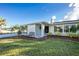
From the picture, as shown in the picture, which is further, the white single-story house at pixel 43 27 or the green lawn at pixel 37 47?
the white single-story house at pixel 43 27

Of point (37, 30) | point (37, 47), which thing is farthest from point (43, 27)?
point (37, 47)

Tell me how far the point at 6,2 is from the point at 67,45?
1.48 meters

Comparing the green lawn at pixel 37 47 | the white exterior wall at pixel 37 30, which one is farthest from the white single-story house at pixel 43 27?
the green lawn at pixel 37 47

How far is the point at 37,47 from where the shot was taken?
4172 millimetres

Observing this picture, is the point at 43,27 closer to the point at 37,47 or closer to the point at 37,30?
the point at 37,30

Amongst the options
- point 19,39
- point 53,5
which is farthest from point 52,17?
point 19,39

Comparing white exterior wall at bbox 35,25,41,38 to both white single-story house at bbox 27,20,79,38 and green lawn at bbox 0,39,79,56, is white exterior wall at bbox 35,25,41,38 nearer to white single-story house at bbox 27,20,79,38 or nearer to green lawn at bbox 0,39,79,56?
white single-story house at bbox 27,20,79,38

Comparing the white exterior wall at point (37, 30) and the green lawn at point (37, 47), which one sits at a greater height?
the white exterior wall at point (37, 30)

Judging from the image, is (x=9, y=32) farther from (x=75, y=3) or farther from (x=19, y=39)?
(x=75, y=3)

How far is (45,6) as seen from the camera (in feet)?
13.6

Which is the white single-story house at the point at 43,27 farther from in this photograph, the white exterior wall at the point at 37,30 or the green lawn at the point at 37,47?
the green lawn at the point at 37,47

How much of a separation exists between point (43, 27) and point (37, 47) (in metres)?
0.44

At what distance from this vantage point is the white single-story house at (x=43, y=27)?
13.9 ft

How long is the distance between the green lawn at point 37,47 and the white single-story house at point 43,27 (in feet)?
0.56
